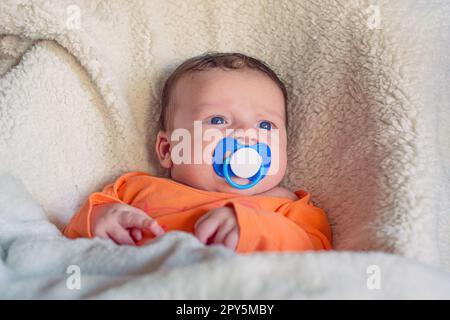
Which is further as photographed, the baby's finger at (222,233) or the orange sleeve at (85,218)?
the orange sleeve at (85,218)

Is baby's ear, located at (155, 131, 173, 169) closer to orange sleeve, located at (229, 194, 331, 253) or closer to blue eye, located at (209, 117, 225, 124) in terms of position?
blue eye, located at (209, 117, 225, 124)

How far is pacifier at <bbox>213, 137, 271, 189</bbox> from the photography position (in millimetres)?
1039

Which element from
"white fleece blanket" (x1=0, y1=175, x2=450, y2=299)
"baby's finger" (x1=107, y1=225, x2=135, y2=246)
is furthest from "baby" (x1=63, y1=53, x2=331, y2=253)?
Result: "white fleece blanket" (x1=0, y1=175, x2=450, y2=299)

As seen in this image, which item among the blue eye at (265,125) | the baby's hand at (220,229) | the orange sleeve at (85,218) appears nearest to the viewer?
the baby's hand at (220,229)

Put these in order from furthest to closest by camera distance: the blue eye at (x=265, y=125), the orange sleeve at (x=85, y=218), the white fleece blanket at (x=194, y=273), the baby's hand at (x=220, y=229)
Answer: the blue eye at (x=265, y=125) → the orange sleeve at (x=85, y=218) → the baby's hand at (x=220, y=229) → the white fleece blanket at (x=194, y=273)

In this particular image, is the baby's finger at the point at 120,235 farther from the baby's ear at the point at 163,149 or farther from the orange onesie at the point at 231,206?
the baby's ear at the point at 163,149

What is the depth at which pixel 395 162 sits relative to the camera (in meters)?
0.96

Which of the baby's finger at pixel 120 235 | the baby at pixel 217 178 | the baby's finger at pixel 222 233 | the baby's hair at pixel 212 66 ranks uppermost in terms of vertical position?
the baby's hair at pixel 212 66

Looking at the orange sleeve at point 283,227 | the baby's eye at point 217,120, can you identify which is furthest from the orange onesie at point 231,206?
the baby's eye at point 217,120

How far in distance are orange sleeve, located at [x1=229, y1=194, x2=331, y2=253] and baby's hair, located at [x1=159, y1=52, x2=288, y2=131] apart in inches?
9.7

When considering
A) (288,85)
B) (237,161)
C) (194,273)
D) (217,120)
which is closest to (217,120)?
(217,120)

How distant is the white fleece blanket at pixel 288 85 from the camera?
1.00m

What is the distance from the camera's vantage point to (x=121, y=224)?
0.96 meters
